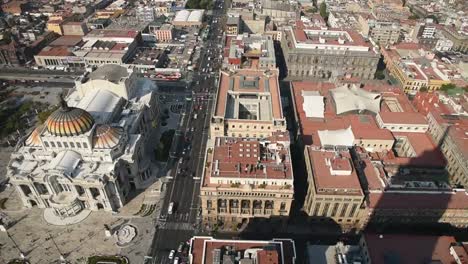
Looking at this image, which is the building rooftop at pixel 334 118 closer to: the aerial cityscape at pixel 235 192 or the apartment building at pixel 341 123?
the apartment building at pixel 341 123

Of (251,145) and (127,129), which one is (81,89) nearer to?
(127,129)

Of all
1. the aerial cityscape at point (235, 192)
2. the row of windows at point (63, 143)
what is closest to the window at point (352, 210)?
the aerial cityscape at point (235, 192)

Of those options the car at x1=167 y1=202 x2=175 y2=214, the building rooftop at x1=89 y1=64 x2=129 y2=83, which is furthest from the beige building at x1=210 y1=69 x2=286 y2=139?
the building rooftop at x1=89 y1=64 x2=129 y2=83

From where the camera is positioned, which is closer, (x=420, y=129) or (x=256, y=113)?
(x=420, y=129)

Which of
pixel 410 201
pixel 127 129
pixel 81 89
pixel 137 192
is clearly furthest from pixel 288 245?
pixel 81 89

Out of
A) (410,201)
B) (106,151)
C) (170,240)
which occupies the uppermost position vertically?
(106,151)

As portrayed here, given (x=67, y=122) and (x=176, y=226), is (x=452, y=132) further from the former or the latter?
(x=67, y=122)

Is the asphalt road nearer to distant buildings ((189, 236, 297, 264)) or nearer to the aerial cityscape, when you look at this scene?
the aerial cityscape
